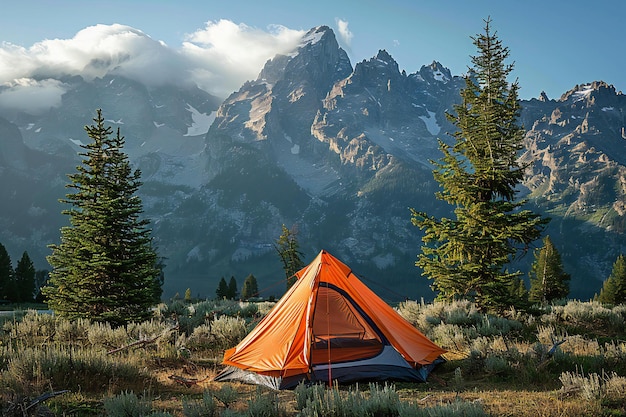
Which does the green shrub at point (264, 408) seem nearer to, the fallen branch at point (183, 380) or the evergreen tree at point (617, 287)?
the fallen branch at point (183, 380)

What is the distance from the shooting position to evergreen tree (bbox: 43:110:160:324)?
14.8 metres

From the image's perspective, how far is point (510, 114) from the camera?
51.7 ft

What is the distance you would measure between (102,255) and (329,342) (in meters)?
9.21

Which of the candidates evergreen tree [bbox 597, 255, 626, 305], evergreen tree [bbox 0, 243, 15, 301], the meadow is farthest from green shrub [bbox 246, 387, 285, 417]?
evergreen tree [bbox 597, 255, 626, 305]

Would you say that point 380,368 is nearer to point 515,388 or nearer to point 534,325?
point 515,388

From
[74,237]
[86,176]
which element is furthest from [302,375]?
[86,176]

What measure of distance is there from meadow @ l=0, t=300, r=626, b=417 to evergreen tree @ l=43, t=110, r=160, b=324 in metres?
1.24

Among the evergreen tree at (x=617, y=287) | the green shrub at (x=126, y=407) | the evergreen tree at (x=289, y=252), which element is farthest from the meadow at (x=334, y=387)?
the evergreen tree at (x=617, y=287)

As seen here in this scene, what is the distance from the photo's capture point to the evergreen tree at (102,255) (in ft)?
48.6

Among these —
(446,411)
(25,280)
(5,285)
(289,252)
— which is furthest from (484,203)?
(25,280)

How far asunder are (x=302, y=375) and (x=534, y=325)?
8729mm

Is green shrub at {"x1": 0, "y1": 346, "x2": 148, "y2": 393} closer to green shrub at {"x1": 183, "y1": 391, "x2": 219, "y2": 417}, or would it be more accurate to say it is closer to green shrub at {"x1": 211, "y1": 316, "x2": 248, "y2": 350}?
green shrub at {"x1": 183, "y1": 391, "x2": 219, "y2": 417}

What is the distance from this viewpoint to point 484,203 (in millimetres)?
15203

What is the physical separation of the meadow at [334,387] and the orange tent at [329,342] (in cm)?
39
